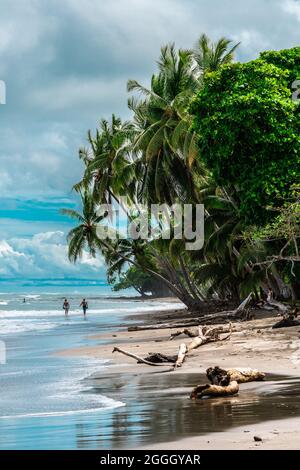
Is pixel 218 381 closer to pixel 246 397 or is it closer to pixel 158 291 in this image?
pixel 246 397

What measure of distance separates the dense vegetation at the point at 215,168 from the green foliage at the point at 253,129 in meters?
0.04

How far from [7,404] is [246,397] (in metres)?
3.71

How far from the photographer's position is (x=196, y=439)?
712 cm

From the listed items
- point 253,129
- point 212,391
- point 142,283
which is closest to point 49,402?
point 212,391

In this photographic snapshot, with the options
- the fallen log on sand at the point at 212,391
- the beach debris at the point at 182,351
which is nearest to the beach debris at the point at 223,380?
the fallen log on sand at the point at 212,391

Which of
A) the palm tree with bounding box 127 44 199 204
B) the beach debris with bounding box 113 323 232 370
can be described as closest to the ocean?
the beach debris with bounding box 113 323 232 370

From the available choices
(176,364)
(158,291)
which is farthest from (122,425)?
(158,291)

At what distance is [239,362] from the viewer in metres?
14.4

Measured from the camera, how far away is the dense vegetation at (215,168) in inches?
971

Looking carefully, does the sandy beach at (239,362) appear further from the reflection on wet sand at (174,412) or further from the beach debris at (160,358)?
the beach debris at (160,358)

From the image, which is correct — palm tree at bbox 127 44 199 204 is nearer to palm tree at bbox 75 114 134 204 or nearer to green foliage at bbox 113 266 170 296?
palm tree at bbox 75 114 134 204

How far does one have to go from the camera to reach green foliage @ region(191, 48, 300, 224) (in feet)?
80.5

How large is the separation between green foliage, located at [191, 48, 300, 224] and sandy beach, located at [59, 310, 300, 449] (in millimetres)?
4598
